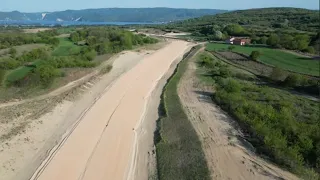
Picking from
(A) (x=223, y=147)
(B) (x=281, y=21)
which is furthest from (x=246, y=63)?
(B) (x=281, y=21)

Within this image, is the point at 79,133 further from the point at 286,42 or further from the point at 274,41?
the point at 274,41

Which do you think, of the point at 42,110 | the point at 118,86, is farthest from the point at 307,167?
the point at 118,86

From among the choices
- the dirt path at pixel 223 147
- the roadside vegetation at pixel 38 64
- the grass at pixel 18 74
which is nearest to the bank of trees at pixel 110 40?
the roadside vegetation at pixel 38 64

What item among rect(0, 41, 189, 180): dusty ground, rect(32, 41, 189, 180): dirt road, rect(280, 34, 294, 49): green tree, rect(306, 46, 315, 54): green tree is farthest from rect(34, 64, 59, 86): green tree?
rect(280, 34, 294, 49): green tree

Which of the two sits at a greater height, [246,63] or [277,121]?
A: [277,121]

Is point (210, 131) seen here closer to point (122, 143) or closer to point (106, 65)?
point (122, 143)
